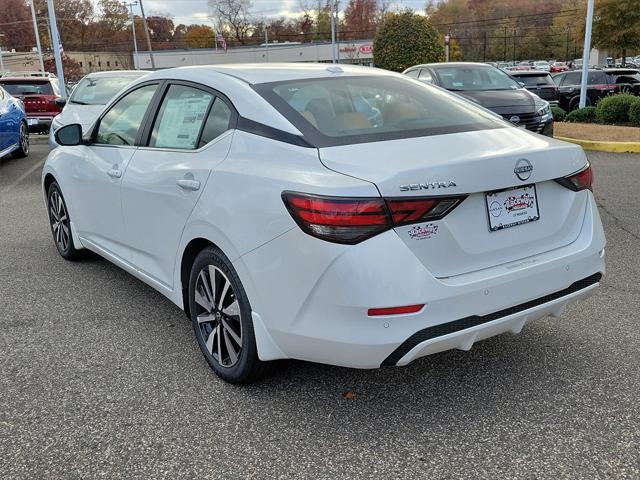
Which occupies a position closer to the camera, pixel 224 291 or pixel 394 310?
pixel 394 310

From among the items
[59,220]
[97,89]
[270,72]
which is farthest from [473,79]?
[270,72]

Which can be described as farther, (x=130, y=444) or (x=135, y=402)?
(x=135, y=402)

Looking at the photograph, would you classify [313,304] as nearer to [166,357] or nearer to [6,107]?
[166,357]

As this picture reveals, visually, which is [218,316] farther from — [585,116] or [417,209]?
[585,116]

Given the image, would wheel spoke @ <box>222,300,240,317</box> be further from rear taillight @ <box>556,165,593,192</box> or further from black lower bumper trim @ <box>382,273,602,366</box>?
rear taillight @ <box>556,165,593,192</box>

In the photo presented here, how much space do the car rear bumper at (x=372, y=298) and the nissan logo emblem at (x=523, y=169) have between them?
1.24ft

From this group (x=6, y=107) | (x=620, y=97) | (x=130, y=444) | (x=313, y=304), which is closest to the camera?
(x=313, y=304)

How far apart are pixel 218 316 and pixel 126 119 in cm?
177

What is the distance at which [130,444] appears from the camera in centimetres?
271

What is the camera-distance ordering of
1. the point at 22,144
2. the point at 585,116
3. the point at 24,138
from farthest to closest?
the point at 585,116 < the point at 24,138 < the point at 22,144

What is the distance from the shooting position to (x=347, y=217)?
95.3 inches

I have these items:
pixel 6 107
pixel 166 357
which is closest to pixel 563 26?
pixel 6 107

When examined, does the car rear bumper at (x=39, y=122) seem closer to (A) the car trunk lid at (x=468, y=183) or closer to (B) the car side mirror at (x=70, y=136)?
(B) the car side mirror at (x=70, y=136)

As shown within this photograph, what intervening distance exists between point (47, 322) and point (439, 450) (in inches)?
110
